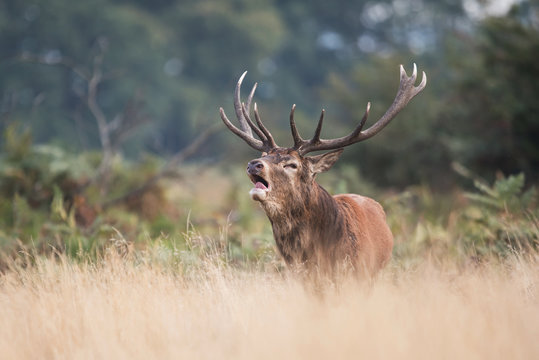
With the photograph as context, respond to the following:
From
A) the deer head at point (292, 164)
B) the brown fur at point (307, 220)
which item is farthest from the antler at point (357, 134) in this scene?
the brown fur at point (307, 220)

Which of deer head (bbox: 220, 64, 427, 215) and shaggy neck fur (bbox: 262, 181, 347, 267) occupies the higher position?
deer head (bbox: 220, 64, 427, 215)

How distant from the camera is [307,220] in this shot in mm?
5348

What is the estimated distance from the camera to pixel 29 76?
2842 cm

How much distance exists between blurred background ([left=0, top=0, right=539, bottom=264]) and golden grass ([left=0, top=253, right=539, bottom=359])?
0.97 meters

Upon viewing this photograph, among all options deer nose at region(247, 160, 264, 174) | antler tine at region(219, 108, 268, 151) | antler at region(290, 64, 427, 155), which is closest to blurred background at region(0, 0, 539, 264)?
antler tine at region(219, 108, 268, 151)

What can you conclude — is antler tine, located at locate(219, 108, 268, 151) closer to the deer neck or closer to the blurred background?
the deer neck

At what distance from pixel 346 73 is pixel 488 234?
1132 inches

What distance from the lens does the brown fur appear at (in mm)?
5203

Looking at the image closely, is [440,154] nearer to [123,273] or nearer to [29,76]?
[123,273]

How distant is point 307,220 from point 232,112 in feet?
66.0

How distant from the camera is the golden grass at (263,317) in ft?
12.0

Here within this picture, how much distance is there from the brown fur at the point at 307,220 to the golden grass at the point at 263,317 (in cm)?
25

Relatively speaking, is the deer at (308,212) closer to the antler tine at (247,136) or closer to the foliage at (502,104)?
the antler tine at (247,136)

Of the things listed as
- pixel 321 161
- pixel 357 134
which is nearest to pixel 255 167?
pixel 321 161
